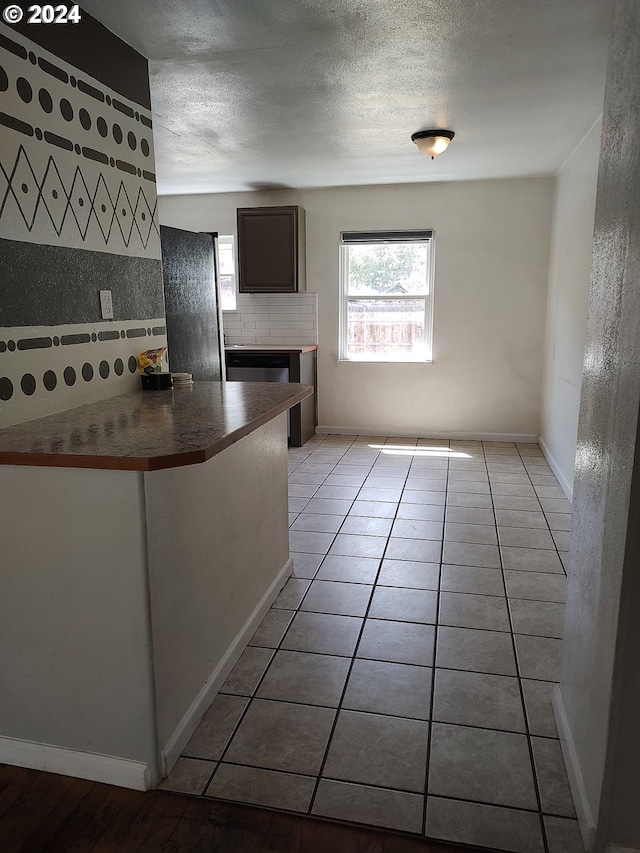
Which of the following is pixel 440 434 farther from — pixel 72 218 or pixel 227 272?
A: pixel 72 218

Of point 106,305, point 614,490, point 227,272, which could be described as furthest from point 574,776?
point 227,272

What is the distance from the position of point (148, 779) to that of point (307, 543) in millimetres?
1825

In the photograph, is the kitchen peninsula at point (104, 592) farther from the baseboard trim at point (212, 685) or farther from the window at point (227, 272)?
the window at point (227, 272)

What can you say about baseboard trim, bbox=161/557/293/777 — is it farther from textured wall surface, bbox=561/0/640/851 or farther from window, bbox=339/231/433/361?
window, bbox=339/231/433/361

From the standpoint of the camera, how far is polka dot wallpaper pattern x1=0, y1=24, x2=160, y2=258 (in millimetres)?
1928

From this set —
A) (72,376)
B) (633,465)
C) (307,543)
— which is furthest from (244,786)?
(307,543)

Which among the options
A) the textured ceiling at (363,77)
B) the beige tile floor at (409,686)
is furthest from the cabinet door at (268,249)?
the beige tile floor at (409,686)

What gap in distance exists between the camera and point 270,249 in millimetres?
5645

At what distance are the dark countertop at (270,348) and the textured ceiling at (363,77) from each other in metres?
1.56

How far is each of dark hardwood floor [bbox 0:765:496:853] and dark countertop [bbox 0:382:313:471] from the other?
0.93 m

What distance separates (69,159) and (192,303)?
1.61m

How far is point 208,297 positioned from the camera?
13.2 feet

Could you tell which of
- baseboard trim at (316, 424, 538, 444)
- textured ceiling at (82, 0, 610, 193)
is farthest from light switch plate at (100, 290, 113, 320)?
baseboard trim at (316, 424, 538, 444)

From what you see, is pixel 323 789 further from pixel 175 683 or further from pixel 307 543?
pixel 307 543
